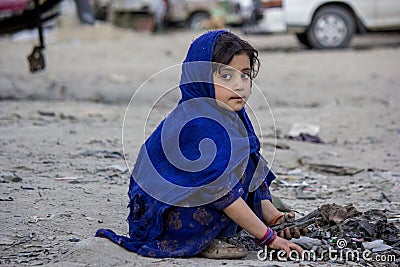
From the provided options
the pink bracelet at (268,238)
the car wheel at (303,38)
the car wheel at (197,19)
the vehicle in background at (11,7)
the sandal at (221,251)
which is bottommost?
the car wheel at (197,19)

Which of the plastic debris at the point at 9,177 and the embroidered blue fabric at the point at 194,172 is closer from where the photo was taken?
the embroidered blue fabric at the point at 194,172

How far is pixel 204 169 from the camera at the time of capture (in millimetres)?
2977

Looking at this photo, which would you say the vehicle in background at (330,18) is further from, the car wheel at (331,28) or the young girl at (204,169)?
the young girl at (204,169)

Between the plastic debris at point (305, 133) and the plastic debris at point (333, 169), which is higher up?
the plastic debris at point (333, 169)

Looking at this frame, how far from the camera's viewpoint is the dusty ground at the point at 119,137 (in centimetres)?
358

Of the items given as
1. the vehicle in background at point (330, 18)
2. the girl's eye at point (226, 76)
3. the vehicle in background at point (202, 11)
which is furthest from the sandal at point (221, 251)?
the vehicle in background at point (202, 11)

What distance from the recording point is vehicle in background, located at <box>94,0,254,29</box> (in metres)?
19.0

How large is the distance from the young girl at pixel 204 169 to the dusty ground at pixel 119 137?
0.36 feet

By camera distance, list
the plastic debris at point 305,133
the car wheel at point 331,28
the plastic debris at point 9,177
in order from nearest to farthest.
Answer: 1. the plastic debris at point 9,177
2. the plastic debris at point 305,133
3. the car wheel at point 331,28

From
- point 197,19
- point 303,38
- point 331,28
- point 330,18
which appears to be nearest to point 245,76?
point 330,18

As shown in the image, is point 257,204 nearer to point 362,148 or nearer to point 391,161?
point 391,161

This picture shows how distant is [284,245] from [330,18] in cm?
1048

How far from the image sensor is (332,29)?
1330 centimetres

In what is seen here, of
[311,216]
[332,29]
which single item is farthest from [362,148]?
[332,29]
